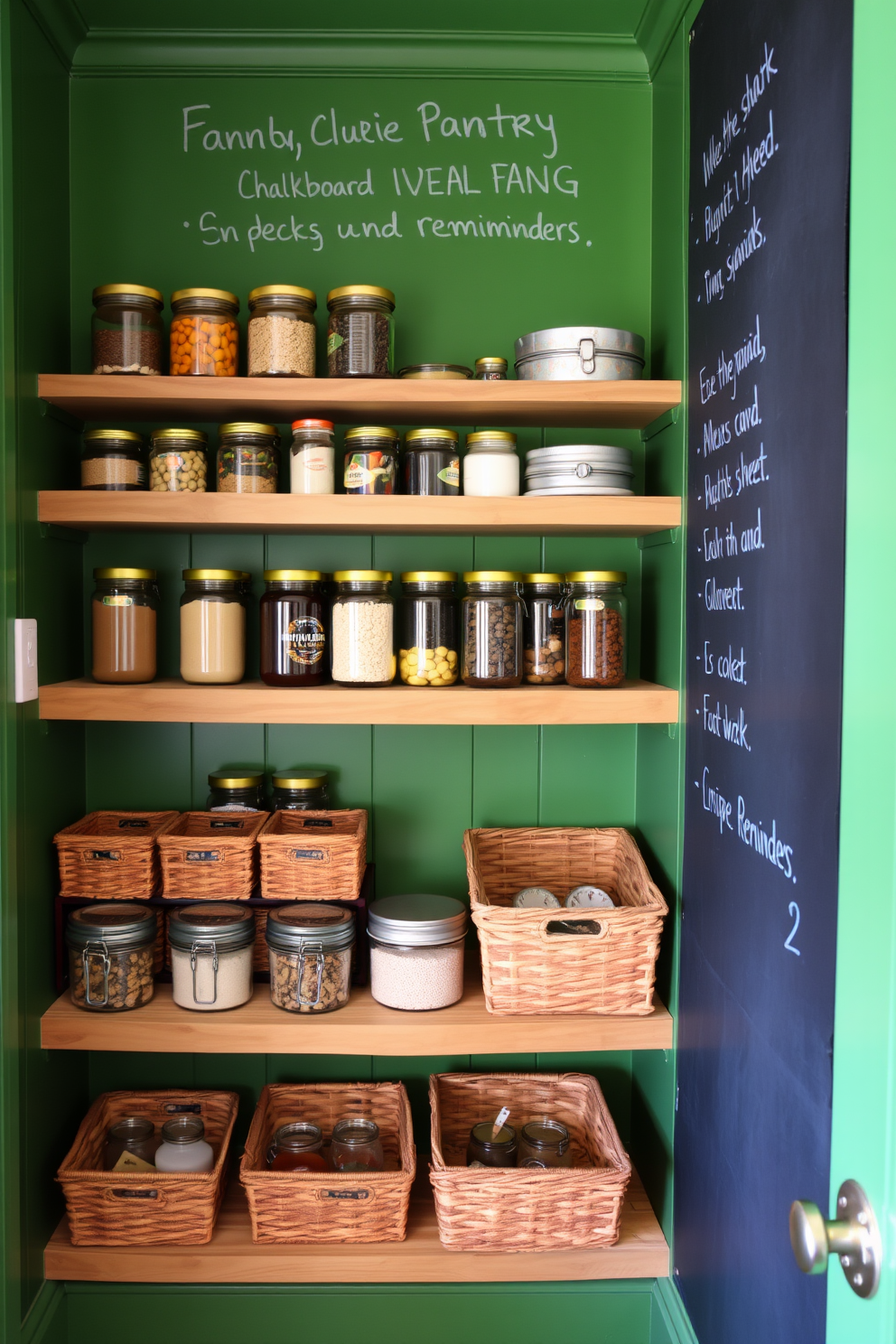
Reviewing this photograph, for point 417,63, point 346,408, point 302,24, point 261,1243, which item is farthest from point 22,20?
point 261,1243

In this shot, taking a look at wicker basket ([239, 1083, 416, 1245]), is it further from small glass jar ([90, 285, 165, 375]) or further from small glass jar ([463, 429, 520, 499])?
small glass jar ([90, 285, 165, 375])

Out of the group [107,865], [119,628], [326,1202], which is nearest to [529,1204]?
[326,1202]

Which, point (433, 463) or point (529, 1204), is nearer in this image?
point (529, 1204)

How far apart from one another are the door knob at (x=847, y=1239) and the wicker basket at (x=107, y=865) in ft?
4.27

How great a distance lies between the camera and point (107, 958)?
1635mm

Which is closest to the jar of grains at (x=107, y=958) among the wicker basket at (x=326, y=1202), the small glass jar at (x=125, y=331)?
the wicker basket at (x=326, y=1202)

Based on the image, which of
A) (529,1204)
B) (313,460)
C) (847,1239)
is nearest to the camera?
(847,1239)

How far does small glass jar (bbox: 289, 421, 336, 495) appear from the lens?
166cm

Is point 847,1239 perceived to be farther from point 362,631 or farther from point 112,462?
point 112,462

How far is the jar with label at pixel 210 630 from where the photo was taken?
5.56 feet

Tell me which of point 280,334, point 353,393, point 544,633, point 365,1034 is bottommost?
point 365,1034

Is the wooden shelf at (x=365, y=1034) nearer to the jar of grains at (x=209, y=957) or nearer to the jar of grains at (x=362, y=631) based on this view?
the jar of grains at (x=209, y=957)

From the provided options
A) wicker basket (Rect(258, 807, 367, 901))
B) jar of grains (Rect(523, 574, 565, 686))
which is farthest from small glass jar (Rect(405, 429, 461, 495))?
wicker basket (Rect(258, 807, 367, 901))

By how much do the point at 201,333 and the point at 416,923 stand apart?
111cm
